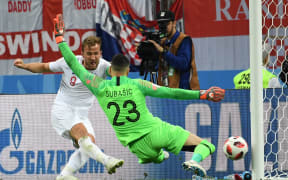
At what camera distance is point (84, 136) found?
24.2ft

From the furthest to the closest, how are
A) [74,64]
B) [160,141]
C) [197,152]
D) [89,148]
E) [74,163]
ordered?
[74,163], [89,148], [74,64], [160,141], [197,152]

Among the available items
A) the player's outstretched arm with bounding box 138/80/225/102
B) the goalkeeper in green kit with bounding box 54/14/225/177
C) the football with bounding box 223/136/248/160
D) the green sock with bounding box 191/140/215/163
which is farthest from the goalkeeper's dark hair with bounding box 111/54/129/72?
the football with bounding box 223/136/248/160

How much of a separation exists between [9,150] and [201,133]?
2.67 m

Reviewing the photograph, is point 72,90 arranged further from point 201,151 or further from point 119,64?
point 201,151

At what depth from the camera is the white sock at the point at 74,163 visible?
24.2ft

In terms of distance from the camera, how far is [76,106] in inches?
307

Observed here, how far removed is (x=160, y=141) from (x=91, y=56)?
75.3 inches

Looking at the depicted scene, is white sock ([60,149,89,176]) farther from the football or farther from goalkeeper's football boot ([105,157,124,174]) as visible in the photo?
the football

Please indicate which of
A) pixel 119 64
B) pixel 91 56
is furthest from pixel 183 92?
pixel 91 56

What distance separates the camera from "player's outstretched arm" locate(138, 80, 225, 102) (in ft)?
19.8

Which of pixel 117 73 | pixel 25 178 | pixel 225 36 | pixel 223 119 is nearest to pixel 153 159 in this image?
pixel 117 73

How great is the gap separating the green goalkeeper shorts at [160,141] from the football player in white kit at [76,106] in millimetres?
1058

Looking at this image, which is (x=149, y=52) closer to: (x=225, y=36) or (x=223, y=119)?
(x=223, y=119)

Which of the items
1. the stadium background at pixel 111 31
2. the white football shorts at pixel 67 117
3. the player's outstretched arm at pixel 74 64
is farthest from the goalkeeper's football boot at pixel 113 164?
the stadium background at pixel 111 31
